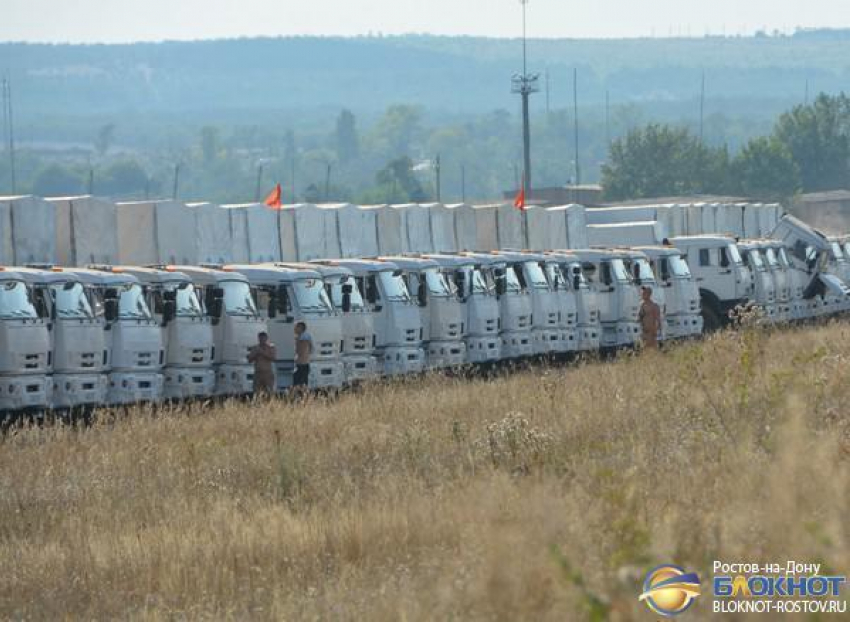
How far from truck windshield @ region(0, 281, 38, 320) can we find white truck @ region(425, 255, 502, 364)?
452 inches

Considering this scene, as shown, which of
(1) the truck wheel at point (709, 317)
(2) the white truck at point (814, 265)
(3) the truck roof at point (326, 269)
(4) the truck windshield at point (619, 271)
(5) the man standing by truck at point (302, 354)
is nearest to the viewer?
(5) the man standing by truck at point (302, 354)

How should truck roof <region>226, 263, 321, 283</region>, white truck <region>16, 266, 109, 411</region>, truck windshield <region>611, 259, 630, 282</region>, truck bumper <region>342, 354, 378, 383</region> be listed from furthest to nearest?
truck windshield <region>611, 259, 630, 282</region>, truck bumper <region>342, 354, 378, 383</region>, truck roof <region>226, 263, 321, 283</region>, white truck <region>16, 266, 109, 411</region>

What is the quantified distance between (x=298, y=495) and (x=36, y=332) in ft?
36.8

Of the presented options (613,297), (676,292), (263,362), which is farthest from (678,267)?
(263,362)

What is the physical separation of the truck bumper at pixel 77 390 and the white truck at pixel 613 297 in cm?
1587

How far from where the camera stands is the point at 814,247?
177 feet

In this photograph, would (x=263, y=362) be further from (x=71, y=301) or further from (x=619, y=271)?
(x=619, y=271)

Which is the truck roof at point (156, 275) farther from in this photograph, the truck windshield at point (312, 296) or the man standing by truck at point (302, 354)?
the truck windshield at point (312, 296)

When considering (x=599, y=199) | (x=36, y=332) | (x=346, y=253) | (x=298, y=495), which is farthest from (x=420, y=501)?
(x=599, y=199)

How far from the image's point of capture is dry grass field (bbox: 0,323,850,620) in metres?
10.3

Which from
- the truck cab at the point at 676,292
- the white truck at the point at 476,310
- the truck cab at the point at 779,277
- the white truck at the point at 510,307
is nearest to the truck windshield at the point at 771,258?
the truck cab at the point at 779,277

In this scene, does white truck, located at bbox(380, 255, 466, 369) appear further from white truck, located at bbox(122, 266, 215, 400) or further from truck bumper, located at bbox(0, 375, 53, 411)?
truck bumper, located at bbox(0, 375, 53, 411)

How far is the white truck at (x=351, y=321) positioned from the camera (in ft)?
109

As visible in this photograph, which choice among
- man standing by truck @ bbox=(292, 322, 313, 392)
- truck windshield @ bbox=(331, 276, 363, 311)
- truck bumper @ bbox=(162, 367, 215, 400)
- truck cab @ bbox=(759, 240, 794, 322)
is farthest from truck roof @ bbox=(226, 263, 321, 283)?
truck cab @ bbox=(759, 240, 794, 322)
